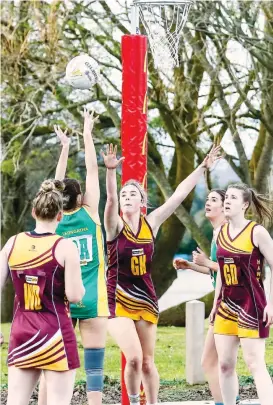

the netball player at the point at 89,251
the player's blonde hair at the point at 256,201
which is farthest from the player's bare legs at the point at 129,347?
the player's blonde hair at the point at 256,201

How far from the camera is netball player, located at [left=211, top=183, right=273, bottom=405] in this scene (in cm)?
722

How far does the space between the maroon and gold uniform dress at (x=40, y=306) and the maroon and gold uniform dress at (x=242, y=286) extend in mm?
1894

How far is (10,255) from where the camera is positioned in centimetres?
576

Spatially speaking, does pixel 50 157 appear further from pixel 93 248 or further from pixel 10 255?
pixel 10 255

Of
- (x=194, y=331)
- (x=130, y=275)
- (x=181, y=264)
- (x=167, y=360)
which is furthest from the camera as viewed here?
(x=167, y=360)

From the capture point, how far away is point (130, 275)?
7.69 m

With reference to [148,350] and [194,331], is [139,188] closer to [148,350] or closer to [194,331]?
[148,350]

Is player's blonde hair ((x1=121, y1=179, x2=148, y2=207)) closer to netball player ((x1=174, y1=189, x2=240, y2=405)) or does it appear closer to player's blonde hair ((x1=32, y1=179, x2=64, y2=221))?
netball player ((x1=174, y1=189, x2=240, y2=405))

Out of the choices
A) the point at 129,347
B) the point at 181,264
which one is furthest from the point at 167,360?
the point at 129,347

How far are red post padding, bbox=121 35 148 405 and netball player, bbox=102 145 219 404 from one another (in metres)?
0.51

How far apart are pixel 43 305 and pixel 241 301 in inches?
84.6

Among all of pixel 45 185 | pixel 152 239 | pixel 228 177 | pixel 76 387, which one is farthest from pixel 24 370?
pixel 228 177

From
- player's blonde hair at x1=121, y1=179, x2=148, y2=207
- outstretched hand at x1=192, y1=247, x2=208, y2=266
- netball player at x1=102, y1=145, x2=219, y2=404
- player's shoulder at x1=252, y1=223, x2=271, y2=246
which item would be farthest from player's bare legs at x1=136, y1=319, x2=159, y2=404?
player's shoulder at x1=252, y1=223, x2=271, y2=246

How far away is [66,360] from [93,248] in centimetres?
157
